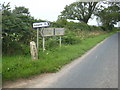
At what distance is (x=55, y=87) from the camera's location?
518 cm

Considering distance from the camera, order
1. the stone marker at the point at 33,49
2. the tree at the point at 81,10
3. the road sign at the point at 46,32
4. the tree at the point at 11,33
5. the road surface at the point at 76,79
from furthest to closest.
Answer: the tree at the point at 81,10 → the road sign at the point at 46,32 → the tree at the point at 11,33 → the stone marker at the point at 33,49 → the road surface at the point at 76,79

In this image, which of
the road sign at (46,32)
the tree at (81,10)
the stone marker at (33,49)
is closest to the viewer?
the stone marker at (33,49)

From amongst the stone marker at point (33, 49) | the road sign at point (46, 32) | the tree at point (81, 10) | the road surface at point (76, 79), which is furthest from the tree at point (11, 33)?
the tree at point (81, 10)

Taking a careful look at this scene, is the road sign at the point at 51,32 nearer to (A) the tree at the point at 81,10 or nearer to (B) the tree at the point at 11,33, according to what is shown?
(B) the tree at the point at 11,33

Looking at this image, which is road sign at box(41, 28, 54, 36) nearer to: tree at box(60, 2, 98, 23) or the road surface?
the road surface

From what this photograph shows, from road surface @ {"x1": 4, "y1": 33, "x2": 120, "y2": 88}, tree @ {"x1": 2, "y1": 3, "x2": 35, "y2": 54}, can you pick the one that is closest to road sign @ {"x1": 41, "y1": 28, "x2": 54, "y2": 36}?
tree @ {"x1": 2, "y1": 3, "x2": 35, "y2": 54}

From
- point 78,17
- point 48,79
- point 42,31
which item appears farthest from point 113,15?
point 48,79

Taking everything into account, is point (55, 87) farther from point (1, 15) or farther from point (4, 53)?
point (1, 15)

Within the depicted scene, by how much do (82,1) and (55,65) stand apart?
38.8 meters

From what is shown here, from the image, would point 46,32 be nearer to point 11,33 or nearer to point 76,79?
point 11,33

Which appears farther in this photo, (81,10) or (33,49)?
(81,10)

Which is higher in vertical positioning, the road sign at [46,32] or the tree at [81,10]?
the tree at [81,10]

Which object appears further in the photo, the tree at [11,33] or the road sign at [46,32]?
the road sign at [46,32]

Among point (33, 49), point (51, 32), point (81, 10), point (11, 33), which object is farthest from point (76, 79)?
point (81, 10)
